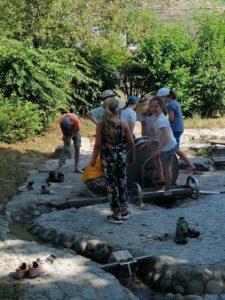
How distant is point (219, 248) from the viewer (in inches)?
229

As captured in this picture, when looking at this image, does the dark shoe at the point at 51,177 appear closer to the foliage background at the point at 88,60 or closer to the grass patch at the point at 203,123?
the foliage background at the point at 88,60

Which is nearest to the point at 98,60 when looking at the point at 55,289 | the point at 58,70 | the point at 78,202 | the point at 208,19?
the point at 58,70

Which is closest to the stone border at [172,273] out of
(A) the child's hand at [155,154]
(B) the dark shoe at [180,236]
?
(B) the dark shoe at [180,236]

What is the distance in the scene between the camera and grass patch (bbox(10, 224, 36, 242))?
6.43 meters

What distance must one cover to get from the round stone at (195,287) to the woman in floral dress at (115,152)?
174cm

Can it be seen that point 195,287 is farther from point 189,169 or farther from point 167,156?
point 189,169

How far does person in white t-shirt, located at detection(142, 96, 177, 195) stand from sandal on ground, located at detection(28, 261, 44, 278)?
2.91 metres

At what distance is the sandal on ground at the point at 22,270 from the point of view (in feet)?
16.2

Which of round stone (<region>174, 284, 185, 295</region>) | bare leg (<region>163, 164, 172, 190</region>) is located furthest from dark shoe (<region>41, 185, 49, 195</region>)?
round stone (<region>174, 284, 185, 295</region>)

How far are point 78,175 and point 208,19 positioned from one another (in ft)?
34.9

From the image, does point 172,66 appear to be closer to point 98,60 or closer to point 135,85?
point 135,85

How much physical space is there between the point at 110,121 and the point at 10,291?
2.58 metres

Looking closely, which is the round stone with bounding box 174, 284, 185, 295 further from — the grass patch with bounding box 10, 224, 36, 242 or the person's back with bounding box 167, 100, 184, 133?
the person's back with bounding box 167, 100, 184, 133

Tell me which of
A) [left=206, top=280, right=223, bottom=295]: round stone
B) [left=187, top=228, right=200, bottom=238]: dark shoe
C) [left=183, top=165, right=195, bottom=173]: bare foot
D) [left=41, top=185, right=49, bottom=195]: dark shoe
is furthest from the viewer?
[left=183, top=165, right=195, bottom=173]: bare foot
